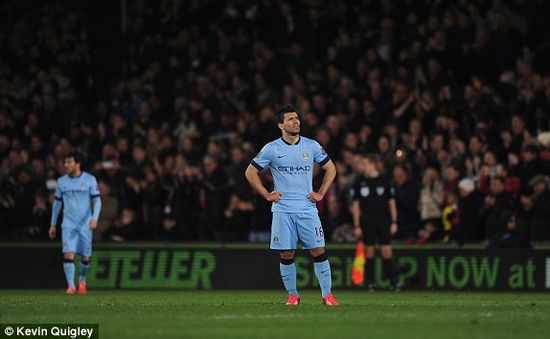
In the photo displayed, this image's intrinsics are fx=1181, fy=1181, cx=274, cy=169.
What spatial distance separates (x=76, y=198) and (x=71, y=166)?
0.59m

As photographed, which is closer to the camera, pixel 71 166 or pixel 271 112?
pixel 71 166

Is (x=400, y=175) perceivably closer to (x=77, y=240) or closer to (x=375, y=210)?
(x=375, y=210)

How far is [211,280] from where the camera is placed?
23.8 m

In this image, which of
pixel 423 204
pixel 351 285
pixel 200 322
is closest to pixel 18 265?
pixel 351 285

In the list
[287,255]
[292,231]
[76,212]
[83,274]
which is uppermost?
[76,212]

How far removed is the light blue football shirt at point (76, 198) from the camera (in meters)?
20.5

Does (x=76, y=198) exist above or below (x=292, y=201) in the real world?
above

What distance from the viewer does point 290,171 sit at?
49.3 feet

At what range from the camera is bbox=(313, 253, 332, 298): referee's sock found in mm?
15047

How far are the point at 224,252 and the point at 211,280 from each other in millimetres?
628

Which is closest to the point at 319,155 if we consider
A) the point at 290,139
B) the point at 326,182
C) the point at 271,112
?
the point at 326,182

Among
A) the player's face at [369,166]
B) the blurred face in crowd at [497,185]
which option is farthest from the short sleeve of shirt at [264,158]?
the blurred face in crowd at [497,185]

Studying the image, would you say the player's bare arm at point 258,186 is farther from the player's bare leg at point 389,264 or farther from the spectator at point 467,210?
the spectator at point 467,210

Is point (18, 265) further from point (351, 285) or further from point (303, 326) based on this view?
point (303, 326)
